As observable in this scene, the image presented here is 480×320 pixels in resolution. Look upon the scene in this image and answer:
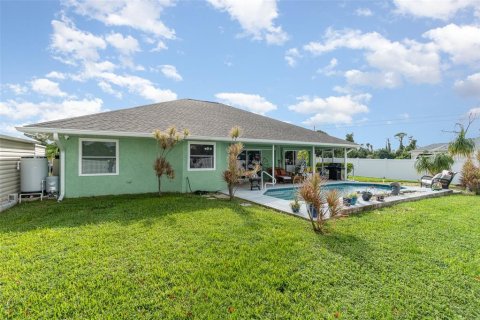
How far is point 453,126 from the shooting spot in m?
16.7

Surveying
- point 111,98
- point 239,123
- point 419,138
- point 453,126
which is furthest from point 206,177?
point 419,138

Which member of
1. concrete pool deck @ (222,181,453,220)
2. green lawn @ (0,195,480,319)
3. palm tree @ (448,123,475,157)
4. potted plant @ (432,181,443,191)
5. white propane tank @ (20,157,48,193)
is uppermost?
palm tree @ (448,123,475,157)

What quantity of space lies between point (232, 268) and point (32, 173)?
10177 mm

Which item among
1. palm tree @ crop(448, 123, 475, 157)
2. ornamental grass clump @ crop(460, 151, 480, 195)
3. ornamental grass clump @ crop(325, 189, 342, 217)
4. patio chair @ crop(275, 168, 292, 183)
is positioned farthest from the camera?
palm tree @ crop(448, 123, 475, 157)

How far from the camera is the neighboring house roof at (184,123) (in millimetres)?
9891

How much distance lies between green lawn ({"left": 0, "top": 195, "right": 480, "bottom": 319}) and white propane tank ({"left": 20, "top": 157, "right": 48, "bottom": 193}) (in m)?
3.28

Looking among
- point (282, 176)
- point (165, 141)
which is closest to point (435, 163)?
point (282, 176)

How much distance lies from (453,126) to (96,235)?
2146cm

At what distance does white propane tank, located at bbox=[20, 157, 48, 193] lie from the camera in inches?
388

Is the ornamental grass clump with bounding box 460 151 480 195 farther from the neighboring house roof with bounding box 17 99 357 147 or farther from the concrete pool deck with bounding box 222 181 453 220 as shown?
the neighboring house roof with bounding box 17 99 357 147

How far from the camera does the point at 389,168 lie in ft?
73.0

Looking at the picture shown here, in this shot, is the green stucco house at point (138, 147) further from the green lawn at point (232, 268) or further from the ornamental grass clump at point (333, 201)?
the ornamental grass clump at point (333, 201)

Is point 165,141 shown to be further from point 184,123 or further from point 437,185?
point 437,185

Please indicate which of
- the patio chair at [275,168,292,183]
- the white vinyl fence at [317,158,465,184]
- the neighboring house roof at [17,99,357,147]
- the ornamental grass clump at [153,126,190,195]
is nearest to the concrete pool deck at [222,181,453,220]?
the ornamental grass clump at [153,126,190,195]
